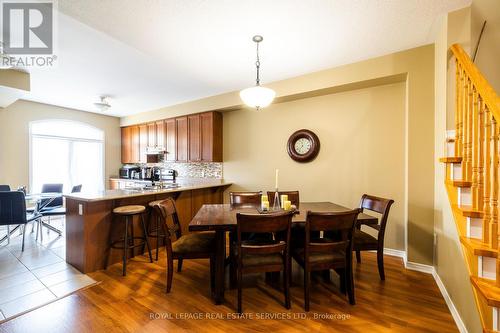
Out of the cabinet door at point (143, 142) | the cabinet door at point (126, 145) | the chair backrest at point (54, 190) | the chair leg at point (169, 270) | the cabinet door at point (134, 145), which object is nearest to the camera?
the chair leg at point (169, 270)

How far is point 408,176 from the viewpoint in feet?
8.77

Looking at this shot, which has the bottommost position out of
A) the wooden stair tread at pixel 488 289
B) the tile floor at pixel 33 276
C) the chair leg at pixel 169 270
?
the tile floor at pixel 33 276

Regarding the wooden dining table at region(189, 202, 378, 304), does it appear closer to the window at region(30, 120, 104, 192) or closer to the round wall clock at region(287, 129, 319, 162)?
the round wall clock at region(287, 129, 319, 162)

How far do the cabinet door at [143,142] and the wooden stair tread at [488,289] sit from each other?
19.7 feet

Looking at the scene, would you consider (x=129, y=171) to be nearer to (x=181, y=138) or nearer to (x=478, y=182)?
(x=181, y=138)

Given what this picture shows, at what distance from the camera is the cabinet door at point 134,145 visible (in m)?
5.87

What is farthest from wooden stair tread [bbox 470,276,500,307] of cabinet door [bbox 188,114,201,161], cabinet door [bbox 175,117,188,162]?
cabinet door [bbox 175,117,188,162]

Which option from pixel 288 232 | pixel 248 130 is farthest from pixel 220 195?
pixel 288 232

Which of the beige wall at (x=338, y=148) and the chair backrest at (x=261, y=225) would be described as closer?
the chair backrest at (x=261, y=225)

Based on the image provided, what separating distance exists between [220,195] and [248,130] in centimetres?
151

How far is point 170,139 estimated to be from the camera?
515cm

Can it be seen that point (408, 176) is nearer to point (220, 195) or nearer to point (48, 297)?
point (220, 195)

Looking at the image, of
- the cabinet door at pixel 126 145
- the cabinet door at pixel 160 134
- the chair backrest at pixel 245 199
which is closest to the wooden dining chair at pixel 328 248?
the chair backrest at pixel 245 199

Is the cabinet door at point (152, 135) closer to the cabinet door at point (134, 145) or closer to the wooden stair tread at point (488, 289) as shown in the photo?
the cabinet door at point (134, 145)
